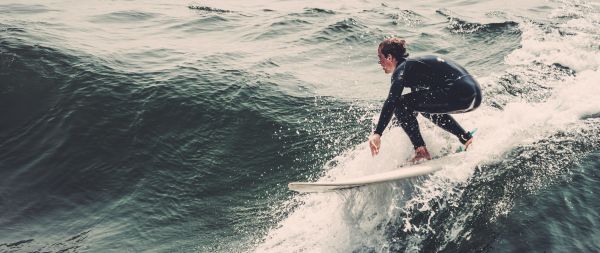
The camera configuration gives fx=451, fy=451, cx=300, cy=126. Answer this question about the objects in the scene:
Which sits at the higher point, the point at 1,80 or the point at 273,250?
the point at 1,80

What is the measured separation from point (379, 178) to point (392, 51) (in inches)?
77.7

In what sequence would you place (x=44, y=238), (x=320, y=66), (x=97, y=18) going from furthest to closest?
(x=97, y=18), (x=320, y=66), (x=44, y=238)

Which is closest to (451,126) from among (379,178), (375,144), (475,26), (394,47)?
(394,47)

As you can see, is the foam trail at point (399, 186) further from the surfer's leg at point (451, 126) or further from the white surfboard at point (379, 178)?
the surfer's leg at point (451, 126)

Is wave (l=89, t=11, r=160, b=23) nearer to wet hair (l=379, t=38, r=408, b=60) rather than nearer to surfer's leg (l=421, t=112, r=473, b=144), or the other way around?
wet hair (l=379, t=38, r=408, b=60)

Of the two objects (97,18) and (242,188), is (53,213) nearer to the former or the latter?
(242,188)

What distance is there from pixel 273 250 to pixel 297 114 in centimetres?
A: 510

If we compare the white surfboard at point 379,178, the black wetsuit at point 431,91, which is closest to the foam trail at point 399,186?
the white surfboard at point 379,178

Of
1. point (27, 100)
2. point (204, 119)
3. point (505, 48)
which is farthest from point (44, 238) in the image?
point (505, 48)

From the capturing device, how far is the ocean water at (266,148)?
21.2 ft

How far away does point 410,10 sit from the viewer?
26.1 meters

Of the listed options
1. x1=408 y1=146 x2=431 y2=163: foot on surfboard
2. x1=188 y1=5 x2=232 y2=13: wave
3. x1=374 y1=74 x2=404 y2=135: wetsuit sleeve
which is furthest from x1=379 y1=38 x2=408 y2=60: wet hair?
x1=188 y1=5 x2=232 y2=13: wave

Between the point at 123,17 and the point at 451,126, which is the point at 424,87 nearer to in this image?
the point at 451,126

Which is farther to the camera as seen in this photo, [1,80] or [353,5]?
[353,5]
